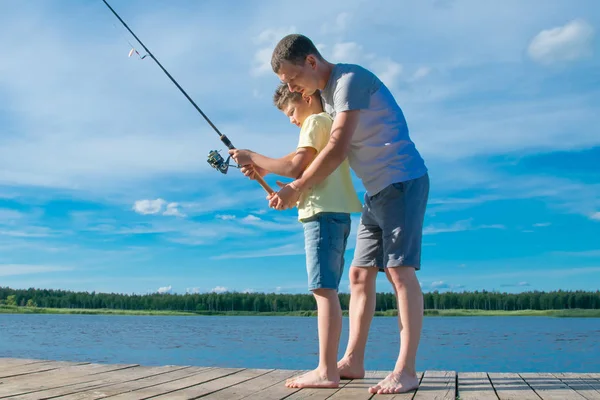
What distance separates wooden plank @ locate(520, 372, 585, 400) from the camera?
293cm

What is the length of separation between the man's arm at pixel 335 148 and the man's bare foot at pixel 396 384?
3.24 ft

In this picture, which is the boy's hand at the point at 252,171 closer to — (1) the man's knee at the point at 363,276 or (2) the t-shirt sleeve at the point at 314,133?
(2) the t-shirt sleeve at the point at 314,133

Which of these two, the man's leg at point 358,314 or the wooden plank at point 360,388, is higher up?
the man's leg at point 358,314

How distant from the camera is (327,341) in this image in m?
3.15

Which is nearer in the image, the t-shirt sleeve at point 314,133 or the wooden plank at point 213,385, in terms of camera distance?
the wooden plank at point 213,385

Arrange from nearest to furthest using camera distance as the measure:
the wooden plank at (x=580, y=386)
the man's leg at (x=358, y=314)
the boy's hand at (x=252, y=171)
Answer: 1. the wooden plank at (x=580, y=386)
2. the man's leg at (x=358, y=314)
3. the boy's hand at (x=252, y=171)

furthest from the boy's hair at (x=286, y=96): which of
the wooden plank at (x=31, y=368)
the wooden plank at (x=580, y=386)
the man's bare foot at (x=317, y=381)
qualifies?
the wooden plank at (x=31, y=368)

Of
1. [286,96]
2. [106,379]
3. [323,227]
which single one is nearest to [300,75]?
[286,96]

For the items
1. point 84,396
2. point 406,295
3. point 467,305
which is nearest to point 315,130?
point 406,295

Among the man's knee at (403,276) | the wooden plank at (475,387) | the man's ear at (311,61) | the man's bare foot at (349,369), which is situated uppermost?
the man's ear at (311,61)

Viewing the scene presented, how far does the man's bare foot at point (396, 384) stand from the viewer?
2988 mm

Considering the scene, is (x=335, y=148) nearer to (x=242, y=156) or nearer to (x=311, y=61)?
(x=311, y=61)

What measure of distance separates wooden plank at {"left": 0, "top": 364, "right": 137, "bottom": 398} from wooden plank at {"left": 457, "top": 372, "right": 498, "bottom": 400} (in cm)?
194

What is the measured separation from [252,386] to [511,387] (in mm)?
1277
